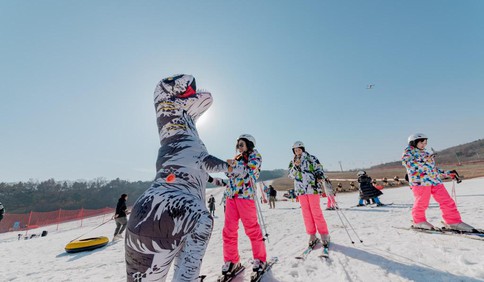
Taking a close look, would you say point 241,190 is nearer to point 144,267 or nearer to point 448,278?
point 144,267

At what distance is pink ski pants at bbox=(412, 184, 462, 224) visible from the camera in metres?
4.41

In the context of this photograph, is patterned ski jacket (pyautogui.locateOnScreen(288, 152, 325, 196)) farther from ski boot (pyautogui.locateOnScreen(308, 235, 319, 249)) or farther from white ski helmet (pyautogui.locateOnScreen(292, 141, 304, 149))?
ski boot (pyautogui.locateOnScreen(308, 235, 319, 249))

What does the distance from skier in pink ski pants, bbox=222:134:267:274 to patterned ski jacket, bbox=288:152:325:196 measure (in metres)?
1.50

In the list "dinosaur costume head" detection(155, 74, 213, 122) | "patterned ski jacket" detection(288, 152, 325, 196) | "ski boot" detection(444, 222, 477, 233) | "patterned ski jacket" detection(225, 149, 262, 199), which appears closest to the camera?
"dinosaur costume head" detection(155, 74, 213, 122)

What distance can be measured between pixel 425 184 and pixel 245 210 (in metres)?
4.27

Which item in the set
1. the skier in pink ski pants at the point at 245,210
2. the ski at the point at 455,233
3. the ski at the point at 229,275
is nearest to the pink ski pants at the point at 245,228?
the skier in pink ski pants at the point at 245,210

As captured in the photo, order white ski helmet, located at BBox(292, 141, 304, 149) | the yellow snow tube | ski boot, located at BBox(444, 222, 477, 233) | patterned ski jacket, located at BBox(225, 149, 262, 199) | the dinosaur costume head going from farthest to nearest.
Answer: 1. the yellow snow tube
2. white ski helmet, located at BBox(292, 141, 304, 149)
3. ski boot, located at BBox(444, 222, 477, 233)
4. patterned ski jacket, located at BBox(225, 149, 262, 199)
5. the dinosaur costume head

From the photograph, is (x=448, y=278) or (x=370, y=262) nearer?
(x=448, y=278)

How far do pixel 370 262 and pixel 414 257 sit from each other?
0.68 m

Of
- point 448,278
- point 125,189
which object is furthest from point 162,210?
point 125,189

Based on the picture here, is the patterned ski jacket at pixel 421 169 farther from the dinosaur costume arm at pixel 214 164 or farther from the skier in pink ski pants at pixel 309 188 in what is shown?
the dinosaur costume arm at pixel 214 164

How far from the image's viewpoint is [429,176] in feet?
15.2

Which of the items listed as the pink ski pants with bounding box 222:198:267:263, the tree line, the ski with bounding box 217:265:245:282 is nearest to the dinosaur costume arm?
the pink ski pants with bounding box 222:198:267:263

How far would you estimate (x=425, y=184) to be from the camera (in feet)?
15.2
